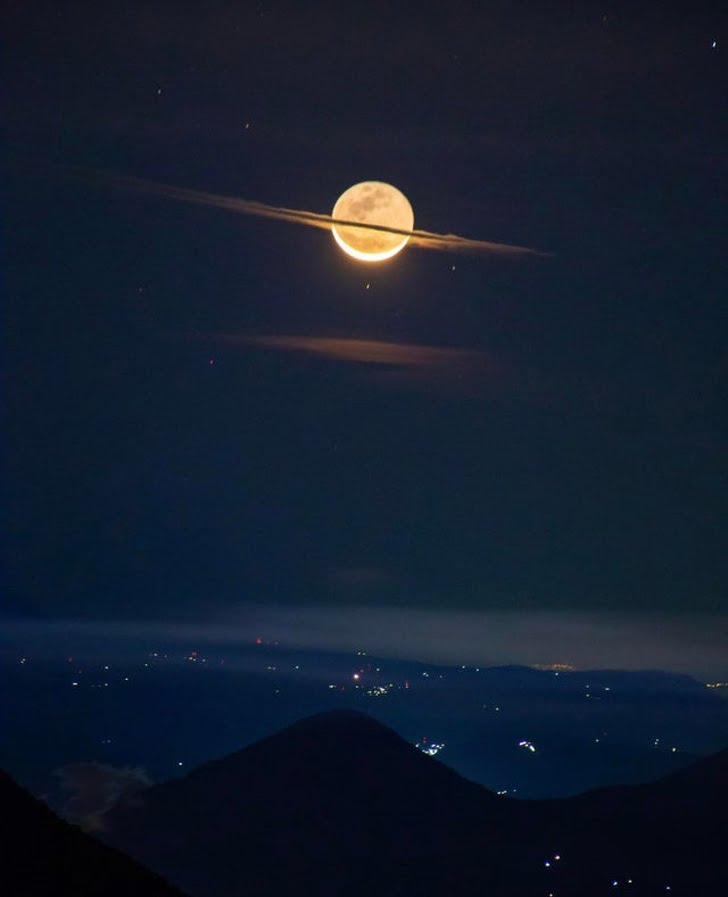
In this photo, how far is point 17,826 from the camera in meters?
43.9

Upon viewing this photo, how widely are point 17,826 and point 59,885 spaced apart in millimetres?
4293

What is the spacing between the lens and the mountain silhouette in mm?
40344

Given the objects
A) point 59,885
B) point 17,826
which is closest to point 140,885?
point 59,885

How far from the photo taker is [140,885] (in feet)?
135

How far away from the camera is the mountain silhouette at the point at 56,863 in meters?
40.3

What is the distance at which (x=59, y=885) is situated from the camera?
40.5 meters

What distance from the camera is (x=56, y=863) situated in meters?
42.0

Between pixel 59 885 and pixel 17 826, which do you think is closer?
Result: pixel 59 885

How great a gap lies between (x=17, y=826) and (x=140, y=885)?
5.96 m

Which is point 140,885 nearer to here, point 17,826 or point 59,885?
point 59,885

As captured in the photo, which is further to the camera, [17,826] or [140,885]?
[17,826]
